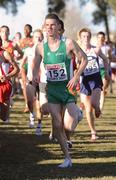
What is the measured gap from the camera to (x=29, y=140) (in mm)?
12516

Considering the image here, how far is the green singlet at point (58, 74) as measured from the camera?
938 centimetres

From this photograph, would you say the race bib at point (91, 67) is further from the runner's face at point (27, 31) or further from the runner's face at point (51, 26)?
the runner's face at point (51, 26)

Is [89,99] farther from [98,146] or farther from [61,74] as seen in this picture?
[61,74]

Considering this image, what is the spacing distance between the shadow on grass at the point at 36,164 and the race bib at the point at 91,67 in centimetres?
143

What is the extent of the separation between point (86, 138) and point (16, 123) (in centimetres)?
306

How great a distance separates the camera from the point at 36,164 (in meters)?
9.86

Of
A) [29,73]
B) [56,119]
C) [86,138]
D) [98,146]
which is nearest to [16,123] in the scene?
[29,73]

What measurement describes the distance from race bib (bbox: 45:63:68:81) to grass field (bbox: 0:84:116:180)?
3.99 ft

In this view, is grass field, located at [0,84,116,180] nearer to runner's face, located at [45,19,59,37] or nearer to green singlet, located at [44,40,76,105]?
green singlet, located at [44,40,76,105]

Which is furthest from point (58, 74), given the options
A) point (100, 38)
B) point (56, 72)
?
point (100, 38)

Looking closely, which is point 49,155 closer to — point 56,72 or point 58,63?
point 56,72

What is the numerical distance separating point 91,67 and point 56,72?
3174 millimetres

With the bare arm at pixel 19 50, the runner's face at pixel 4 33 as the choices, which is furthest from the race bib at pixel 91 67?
the runner's face at pixel 4 33

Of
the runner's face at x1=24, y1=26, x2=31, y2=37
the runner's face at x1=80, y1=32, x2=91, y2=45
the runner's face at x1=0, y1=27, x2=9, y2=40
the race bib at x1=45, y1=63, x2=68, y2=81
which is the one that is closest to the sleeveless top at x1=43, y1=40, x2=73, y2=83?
the race bib at x1=45, y1=63, x2=68, y2=81
